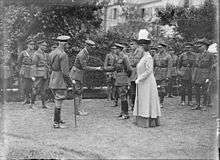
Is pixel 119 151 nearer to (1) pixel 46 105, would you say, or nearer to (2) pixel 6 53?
(1) pixel 46 105

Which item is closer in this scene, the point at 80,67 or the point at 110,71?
the point at 80,67

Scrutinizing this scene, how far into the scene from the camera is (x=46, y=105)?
12.8m

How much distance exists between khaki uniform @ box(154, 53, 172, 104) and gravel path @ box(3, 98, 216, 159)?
942 millimetres

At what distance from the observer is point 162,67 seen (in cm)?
1328

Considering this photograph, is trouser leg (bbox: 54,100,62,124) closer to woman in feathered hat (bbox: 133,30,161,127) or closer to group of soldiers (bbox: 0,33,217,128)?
group of soldiers (bbox: 0,33,217,128)

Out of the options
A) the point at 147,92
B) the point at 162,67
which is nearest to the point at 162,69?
the point at 162,67

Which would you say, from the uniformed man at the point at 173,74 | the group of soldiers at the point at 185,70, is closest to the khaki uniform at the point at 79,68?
the group of soldiers at the point at 185,70

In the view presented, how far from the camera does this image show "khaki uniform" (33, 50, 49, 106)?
40.3 feet

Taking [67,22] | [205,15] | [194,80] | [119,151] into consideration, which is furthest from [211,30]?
[119,151]

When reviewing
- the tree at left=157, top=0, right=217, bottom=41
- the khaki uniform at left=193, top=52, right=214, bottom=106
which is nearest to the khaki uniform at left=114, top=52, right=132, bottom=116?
the khaki uniform at left=193, top=52, right=214, bottom=106

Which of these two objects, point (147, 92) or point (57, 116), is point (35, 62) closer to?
point (57, 116)

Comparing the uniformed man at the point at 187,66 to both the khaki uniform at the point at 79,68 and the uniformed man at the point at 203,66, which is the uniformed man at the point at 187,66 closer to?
the uniformed man at the point at 203,66

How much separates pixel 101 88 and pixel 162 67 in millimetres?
3137

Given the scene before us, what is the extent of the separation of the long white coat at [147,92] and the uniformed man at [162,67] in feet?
10.3
